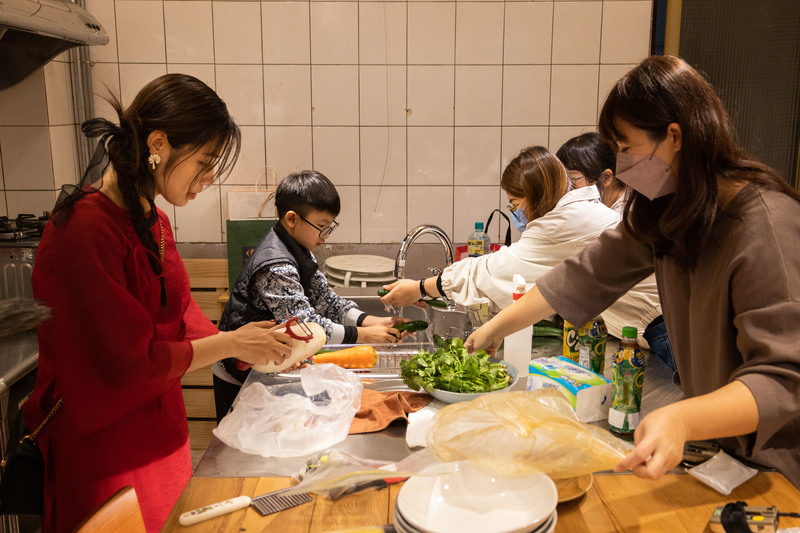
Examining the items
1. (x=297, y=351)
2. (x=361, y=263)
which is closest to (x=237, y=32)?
(x=361, y=263)

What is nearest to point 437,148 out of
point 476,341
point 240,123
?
point 240,123

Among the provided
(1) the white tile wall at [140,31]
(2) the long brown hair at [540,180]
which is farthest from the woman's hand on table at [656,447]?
(1) the white tile wall at [140,31]

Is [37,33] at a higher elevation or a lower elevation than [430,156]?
higher

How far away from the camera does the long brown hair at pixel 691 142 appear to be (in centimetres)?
120

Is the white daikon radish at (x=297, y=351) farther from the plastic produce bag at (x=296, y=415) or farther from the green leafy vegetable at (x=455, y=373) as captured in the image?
the green leafy vegetable at (x=455, y=373)

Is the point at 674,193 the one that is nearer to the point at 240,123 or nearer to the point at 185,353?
the point at 185,353

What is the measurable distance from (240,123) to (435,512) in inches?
114

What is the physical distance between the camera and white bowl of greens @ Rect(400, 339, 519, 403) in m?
1.50

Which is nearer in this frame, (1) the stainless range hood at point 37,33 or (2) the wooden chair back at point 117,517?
(2) the wooden chair back at point 117,517

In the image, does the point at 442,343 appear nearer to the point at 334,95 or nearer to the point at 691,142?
the point at 691,142

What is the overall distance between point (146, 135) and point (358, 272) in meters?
1.77

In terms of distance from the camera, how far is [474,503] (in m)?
1.00

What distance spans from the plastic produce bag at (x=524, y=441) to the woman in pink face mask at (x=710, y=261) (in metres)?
0.08

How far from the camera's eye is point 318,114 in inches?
137
